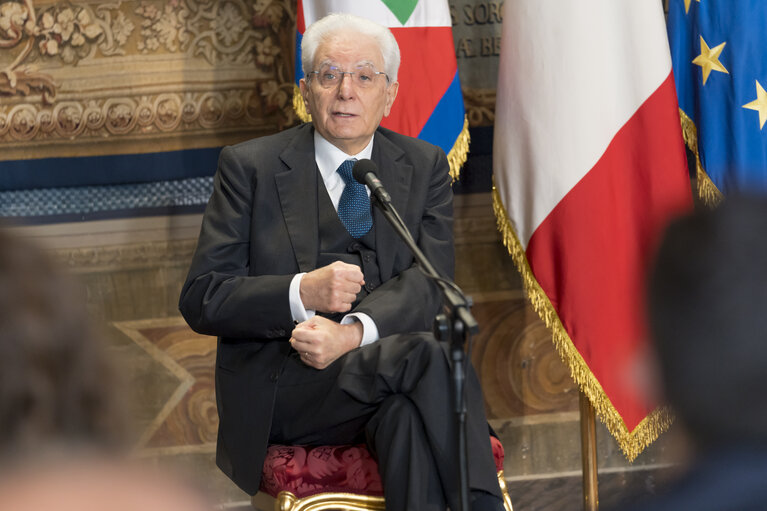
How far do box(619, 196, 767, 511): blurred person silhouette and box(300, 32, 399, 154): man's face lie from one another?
6.37 ft

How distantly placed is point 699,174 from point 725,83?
0.34 meters

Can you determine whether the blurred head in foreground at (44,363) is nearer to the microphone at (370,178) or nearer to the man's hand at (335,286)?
the microphone at (370,178)

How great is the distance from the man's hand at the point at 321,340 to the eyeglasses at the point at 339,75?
739 mm

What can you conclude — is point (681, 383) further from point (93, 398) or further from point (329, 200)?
point (329, 200)

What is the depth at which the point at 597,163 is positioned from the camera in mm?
3424

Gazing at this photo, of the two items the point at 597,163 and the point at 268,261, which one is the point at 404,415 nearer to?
the point at 268,261

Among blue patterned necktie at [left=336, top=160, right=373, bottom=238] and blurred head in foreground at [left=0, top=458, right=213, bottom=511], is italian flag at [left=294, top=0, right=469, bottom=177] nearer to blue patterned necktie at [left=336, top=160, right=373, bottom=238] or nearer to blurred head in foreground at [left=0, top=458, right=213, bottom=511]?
blue patterned necktie at [left=336, top=160, right=373, bottom=238]

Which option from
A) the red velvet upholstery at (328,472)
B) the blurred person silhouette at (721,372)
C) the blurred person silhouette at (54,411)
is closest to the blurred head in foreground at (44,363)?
the blurred person silhouette at (54,411)

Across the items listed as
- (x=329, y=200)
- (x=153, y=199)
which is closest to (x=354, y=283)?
(x=329, y=200)

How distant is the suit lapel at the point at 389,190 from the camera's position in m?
2.84

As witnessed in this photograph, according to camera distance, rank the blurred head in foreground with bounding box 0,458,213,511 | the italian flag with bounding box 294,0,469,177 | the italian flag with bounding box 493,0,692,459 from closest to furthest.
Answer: the blurred head in foreground with bounding box 0,458,213,511, the italian flag with bounding box 493,0,692,459, the italian flag with bounding box 294,0,469,177

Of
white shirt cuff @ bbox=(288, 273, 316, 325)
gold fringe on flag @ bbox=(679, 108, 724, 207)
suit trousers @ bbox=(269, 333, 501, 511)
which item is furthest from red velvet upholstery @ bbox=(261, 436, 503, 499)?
gold fringe on flag @ bbox=(679, 108, 724, 207)

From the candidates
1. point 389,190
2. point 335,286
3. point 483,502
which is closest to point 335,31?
point 389,190

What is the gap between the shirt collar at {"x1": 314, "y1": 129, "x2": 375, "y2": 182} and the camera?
2.91 metres
